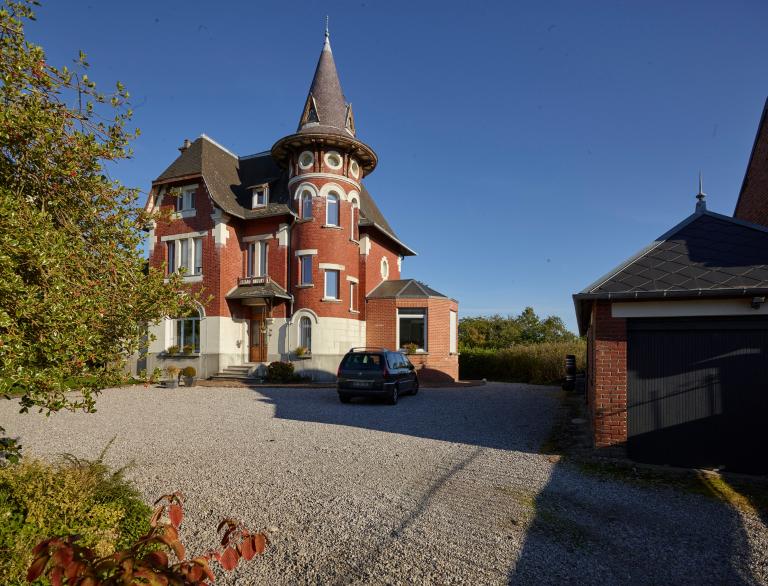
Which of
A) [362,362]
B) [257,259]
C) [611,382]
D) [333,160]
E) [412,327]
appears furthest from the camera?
[257,259]

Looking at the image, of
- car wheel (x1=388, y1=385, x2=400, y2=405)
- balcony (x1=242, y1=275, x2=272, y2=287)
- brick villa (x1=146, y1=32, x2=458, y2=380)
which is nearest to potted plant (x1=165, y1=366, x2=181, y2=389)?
brick villa (x1=146, y1=32, x2=458, y2=380)

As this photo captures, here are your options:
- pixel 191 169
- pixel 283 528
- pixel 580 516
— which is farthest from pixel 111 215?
pixel 191 169

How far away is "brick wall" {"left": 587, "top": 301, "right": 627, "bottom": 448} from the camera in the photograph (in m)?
7.45

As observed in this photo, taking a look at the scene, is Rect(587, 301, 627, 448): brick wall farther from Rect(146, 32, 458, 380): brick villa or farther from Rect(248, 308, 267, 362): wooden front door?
Rect(248, 308, 267, 362): wooden front door

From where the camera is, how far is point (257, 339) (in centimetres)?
2331

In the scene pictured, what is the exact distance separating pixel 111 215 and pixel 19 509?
2.43m

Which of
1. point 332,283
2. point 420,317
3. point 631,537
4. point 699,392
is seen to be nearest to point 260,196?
point 332,283

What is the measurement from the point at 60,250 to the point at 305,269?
62.7ft

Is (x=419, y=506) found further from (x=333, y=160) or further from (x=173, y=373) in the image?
(x=333, y=160)

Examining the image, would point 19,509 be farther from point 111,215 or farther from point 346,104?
point 346,104

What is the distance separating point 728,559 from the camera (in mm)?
4352

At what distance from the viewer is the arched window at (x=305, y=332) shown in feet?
72.3

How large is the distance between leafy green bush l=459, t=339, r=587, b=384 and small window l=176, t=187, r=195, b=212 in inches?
639

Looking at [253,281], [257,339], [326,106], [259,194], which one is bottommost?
[257,339]
